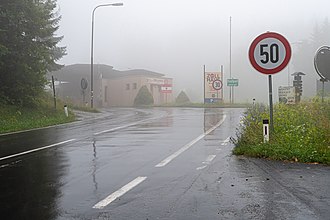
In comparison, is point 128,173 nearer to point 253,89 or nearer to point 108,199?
point 108,199

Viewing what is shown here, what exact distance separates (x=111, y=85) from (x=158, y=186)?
66.5m

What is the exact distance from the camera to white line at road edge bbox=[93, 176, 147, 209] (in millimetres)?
4904

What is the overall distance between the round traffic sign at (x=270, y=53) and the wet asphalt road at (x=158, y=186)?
2.15m

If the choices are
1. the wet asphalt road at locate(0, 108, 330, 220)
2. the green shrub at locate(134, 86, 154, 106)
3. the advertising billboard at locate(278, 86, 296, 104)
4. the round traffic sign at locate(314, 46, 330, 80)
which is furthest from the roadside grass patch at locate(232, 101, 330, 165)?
the green shrub at locate(134, 86, 154, 106)

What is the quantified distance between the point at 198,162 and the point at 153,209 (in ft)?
10.4

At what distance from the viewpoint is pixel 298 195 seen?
16.6 ft

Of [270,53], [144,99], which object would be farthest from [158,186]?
[144,99]

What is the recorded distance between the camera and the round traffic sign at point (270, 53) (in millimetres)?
8477

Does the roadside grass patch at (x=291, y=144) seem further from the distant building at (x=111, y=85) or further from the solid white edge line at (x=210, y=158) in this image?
the distant building at (x=111, y=85)

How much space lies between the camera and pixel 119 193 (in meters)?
5.43

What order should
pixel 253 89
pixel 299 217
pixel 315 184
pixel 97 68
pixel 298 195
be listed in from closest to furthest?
1. pixel 299 217
2. pixel 298 195
3. pixel 315 184
4. pixel 97 68
5. pixel 253 89

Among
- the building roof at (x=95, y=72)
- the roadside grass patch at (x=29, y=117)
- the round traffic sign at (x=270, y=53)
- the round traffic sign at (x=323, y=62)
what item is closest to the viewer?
the round traffic sign at (x=270, y=53)

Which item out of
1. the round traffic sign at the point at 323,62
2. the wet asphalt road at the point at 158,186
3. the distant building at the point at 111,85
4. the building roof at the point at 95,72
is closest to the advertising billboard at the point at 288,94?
the round traffic sign at the point at 323,62

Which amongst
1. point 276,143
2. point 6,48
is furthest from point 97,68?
point 276,143
